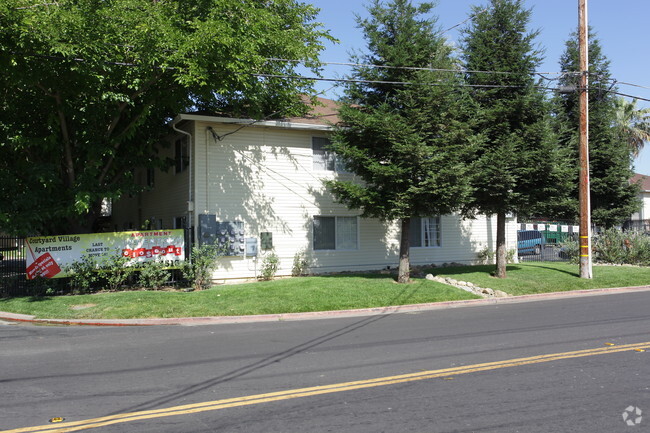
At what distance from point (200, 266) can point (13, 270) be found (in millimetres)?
5374

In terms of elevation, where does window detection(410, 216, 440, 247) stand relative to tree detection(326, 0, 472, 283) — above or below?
below

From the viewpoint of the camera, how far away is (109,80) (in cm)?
1304

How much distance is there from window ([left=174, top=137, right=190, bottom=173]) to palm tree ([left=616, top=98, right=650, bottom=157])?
31074 mm

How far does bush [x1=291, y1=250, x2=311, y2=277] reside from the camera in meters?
17.4

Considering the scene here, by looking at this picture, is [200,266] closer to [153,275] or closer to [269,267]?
[153,275]

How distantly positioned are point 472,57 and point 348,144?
17.4 ft

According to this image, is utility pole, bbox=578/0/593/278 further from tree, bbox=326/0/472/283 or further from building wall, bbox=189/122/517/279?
building wall, bbox=189/122/517/279

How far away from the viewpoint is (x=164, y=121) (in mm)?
17531

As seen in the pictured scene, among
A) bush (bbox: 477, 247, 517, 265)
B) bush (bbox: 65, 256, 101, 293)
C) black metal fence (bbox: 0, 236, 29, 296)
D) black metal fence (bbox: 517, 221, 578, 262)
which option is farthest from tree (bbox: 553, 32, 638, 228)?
black metal fence (bbox: 0, 236, 29, 296)

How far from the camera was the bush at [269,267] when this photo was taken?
55.0ft

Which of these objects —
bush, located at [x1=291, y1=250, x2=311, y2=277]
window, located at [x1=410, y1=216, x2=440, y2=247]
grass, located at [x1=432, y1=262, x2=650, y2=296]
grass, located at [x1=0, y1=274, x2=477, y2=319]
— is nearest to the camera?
grass, located at [x1=0, y1=274, x2=477, y2=319]

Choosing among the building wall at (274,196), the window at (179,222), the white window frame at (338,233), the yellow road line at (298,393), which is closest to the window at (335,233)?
the white window frame at (338,233)

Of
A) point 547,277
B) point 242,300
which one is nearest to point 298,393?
point 242,300

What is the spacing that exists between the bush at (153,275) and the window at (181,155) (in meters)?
4.01
